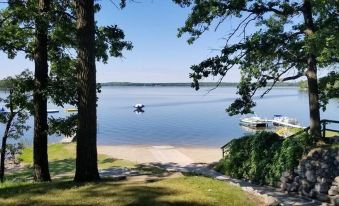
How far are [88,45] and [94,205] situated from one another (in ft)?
13.4

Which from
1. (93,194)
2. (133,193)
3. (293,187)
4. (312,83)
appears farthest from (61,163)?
(133,193)

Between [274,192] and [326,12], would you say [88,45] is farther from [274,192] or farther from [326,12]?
[326,12]

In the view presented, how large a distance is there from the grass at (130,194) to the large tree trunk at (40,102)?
13.5 feet

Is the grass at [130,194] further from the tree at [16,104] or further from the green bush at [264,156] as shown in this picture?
the green bush at [264,156]

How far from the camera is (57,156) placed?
2970 centimetres

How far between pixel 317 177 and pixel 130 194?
8.40 m

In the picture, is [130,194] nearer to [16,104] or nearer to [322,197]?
[322,197]

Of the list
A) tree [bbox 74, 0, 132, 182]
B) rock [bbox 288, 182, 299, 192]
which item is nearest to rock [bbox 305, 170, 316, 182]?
rock [bbox 288, 182, 299, 192]

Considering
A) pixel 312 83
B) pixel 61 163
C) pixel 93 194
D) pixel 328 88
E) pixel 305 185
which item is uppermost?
pixel 312 83

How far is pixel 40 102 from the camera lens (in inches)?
536

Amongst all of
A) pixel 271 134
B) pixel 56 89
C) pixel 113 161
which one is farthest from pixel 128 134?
pixel 56 89

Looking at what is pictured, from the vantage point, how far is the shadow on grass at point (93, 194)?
808cm

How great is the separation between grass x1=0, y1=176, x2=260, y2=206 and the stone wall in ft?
17.4

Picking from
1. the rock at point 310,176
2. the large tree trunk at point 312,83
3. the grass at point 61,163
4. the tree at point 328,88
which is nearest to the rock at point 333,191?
the rock at point 310,176
